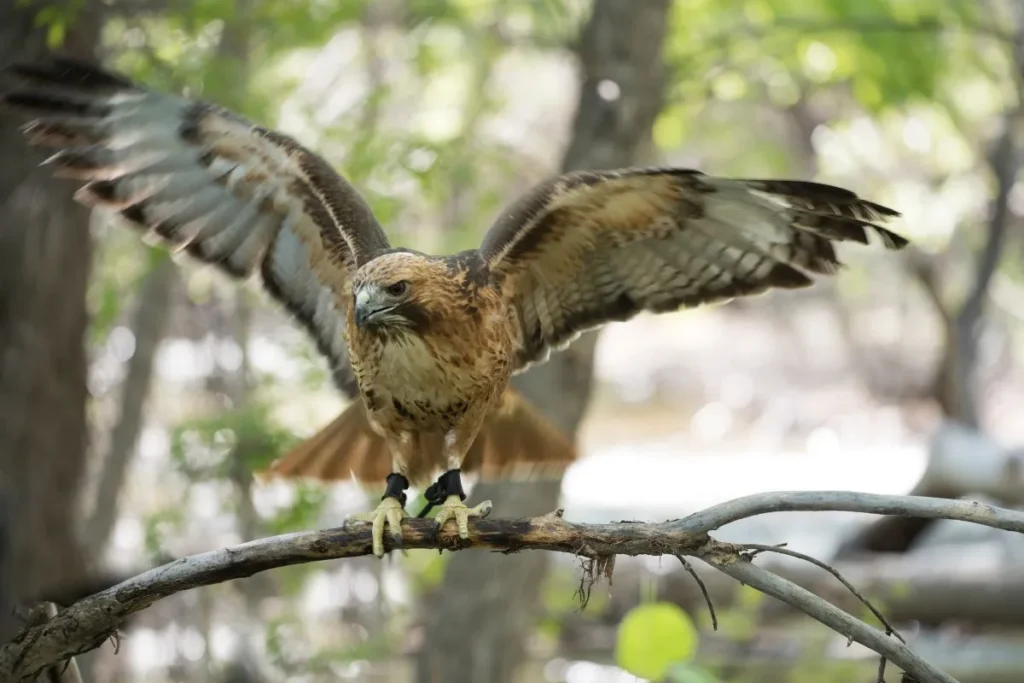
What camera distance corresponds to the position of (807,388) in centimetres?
2102

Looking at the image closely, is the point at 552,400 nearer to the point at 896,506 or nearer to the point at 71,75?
the point at 71,75

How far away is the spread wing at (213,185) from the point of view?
11.5 feet

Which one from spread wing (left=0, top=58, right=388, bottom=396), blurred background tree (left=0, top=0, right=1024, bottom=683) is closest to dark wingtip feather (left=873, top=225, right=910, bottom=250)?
blurred background tree (left=0, top=0, right=1024, bottom=683)

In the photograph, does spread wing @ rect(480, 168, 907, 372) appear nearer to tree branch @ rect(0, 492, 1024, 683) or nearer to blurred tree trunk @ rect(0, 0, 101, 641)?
tree branch @ rect(0, 492, 1024, 683)

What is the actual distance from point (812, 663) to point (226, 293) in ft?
19.9

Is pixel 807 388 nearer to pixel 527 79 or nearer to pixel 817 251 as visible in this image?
pixel 527 79

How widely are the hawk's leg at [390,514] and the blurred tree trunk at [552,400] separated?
2.54 meters

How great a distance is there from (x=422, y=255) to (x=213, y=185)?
3.74 ft

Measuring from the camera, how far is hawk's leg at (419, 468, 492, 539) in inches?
112

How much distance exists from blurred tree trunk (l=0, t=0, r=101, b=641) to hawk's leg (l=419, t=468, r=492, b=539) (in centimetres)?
269

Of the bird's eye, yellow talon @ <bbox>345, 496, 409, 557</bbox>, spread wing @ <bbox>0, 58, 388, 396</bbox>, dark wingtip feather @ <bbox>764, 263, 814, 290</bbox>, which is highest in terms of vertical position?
spread wing @ <bbox>0, 58, 388, 396</bbox>

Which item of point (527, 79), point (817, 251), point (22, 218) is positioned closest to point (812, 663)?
point (817, 251)

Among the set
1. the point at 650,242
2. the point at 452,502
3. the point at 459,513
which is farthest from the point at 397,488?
the point at 650,242

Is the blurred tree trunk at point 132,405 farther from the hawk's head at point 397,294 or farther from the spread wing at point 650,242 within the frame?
the hawk's head at point 397,294
